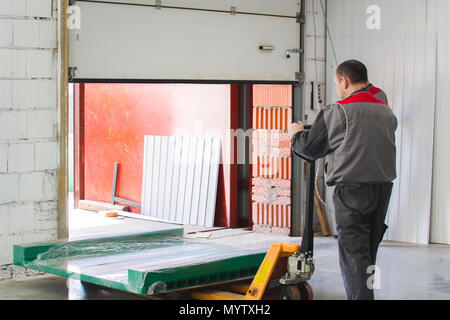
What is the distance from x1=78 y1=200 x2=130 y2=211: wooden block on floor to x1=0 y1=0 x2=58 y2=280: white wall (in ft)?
12.6

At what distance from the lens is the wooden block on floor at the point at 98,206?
396 inches

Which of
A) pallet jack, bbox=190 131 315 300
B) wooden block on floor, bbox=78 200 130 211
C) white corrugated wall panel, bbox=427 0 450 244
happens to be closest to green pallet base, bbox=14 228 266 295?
pallet jack, bbox=190 131 315 300

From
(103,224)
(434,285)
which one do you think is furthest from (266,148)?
(434,285)

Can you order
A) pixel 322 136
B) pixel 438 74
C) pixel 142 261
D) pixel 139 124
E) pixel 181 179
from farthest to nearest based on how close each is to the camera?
pixel 139 124, pixel 181 179, pixel 438 74, pixel 142 261, pixel 322 136

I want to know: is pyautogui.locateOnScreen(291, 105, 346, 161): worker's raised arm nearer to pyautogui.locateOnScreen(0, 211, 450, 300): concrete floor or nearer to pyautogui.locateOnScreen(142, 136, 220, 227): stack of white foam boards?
pyautogui.locateOnScreen(0, 211, 450, 300): concrete floor

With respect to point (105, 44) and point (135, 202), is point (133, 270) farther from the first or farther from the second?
point (135, 202)

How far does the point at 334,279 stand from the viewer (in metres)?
6.04

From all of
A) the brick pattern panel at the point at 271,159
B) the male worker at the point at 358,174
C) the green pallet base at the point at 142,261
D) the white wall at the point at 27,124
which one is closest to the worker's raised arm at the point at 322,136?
the male worker at the point at 358,174

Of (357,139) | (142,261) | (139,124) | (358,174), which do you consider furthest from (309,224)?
(139,124)

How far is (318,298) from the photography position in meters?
5.40

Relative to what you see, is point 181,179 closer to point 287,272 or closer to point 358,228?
point 287,272

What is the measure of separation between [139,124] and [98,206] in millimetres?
1354
